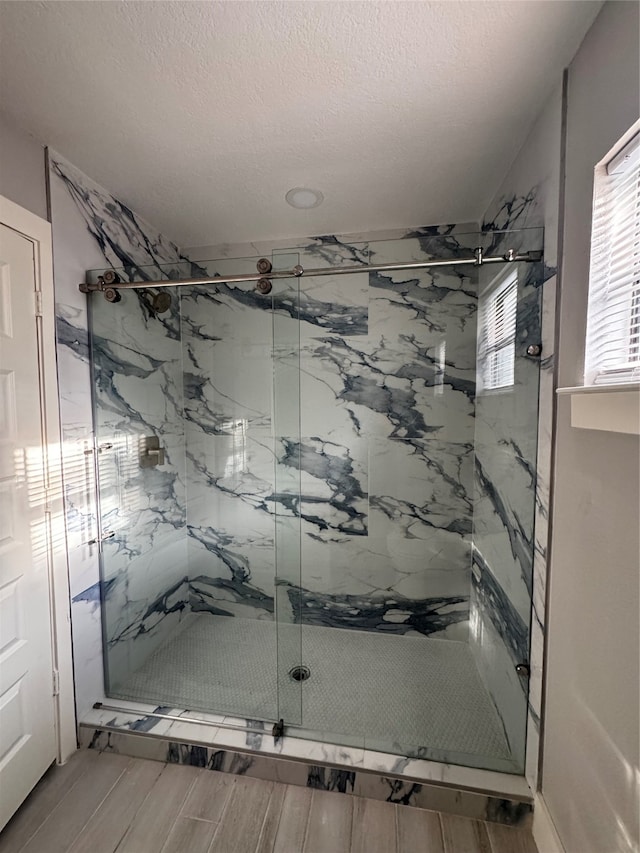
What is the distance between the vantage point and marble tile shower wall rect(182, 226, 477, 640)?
194 cm

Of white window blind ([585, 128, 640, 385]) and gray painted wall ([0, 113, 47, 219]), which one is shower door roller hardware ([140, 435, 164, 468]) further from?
white window blind ([585, 128, 640, 385])

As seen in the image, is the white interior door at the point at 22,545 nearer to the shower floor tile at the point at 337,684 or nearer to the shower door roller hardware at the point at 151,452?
the shower floor tile at the point at 337,684

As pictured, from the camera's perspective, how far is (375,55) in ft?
3.27

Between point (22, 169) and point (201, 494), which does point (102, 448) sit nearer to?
point (201, 494)

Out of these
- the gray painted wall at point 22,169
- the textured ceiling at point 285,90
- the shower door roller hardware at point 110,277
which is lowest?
the shower door roller hardware at point 110,277

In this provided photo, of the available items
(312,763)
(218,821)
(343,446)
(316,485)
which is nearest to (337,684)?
(312,763)

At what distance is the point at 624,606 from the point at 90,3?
1.87 meters

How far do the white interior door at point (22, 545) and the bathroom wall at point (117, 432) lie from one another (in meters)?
0.12

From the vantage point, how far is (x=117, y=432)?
1.73 m

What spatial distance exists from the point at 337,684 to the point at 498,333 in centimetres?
178

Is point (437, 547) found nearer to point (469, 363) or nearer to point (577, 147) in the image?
point (469, 363)

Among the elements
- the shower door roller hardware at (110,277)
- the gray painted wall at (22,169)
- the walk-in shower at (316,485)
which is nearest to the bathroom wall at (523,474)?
the walk-in shower at (316,485)

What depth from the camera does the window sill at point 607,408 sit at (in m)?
0.70

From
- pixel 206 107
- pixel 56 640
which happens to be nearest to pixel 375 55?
pixel 206 107
